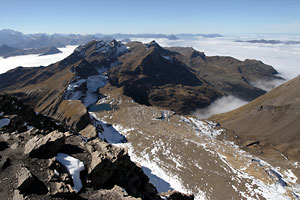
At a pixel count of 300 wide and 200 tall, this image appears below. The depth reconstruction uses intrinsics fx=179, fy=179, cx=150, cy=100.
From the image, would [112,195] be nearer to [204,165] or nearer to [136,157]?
[204,165]

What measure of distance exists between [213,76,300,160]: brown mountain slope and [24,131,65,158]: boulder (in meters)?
94.4

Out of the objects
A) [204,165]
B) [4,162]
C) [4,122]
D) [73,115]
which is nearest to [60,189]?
[4,162]

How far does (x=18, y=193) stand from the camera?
17375 mm

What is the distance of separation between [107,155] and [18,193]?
10.6 metres

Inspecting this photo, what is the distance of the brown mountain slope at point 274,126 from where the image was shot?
8875 cm

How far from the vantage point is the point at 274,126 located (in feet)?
333

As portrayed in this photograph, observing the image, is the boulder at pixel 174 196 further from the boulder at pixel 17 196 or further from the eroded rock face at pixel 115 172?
the boulder at pixel 17 196

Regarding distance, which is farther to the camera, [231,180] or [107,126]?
[107,126]

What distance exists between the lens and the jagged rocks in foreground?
18500 millimetres

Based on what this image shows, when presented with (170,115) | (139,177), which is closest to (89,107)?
(170,115)

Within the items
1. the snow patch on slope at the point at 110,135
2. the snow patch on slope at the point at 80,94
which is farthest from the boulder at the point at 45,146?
the snow patch on slope at the point at 80,94

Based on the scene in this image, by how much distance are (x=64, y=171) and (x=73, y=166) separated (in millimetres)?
1245

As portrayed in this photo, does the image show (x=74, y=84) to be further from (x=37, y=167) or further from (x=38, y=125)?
(x=37, y=167)

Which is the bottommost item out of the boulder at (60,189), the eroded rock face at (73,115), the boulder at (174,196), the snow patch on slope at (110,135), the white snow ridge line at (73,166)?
the snow patch on slope at (110,135)
